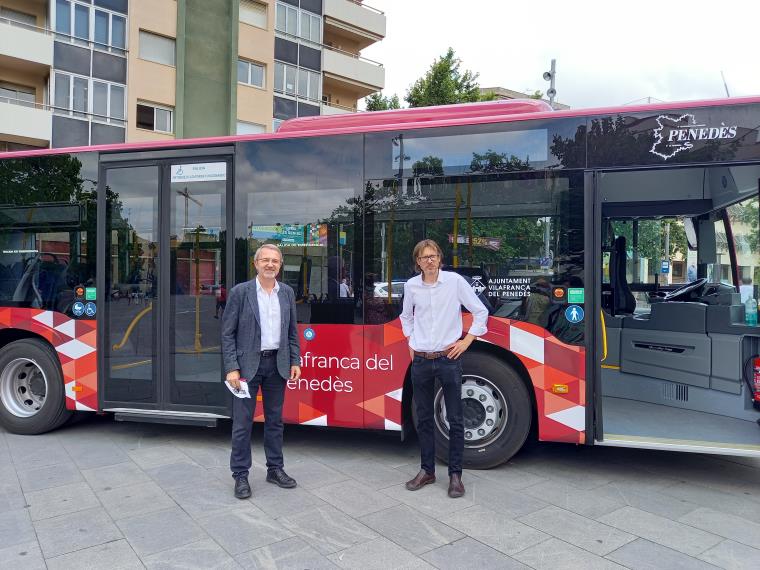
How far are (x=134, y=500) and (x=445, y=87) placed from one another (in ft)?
60.4

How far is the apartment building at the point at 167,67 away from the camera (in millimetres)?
20297

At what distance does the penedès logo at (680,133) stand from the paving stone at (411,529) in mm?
3275

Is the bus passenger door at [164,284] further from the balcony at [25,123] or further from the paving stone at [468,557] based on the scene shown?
the balcony at [25,123]

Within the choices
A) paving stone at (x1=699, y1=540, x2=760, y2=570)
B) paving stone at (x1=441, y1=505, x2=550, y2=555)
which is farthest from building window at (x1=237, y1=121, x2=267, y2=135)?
paving stone at (x1=699, y1=540, x2=760, y2=570)

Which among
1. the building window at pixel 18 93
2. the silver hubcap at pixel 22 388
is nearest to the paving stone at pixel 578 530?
the silver hubcap at pixel 22 388

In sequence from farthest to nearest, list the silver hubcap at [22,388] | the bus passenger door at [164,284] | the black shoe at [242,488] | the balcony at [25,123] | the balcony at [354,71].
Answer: the balcony at [354,71], the balcony at [25,123], the silver hubcap at [22,388], the bus passenger door at [164,284], the black shoe at [242,488]

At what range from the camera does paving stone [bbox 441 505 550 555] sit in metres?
3.58

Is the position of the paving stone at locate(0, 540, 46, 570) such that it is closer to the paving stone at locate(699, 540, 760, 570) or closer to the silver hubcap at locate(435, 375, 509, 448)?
the silver hubcap at locate(435, 375, 509, 448)

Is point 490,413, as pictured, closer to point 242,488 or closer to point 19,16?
point 242,488

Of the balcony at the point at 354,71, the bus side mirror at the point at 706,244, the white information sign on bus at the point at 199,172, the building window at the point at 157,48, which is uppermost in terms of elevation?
the balcony at the point at 354,71

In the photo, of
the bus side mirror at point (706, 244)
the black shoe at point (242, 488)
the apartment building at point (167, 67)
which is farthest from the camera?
the apartment building at point (167, 67)

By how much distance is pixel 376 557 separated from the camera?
3.40 metres

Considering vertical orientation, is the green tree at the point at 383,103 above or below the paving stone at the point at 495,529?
above

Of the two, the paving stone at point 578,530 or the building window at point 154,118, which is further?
the building window at point 154,118
